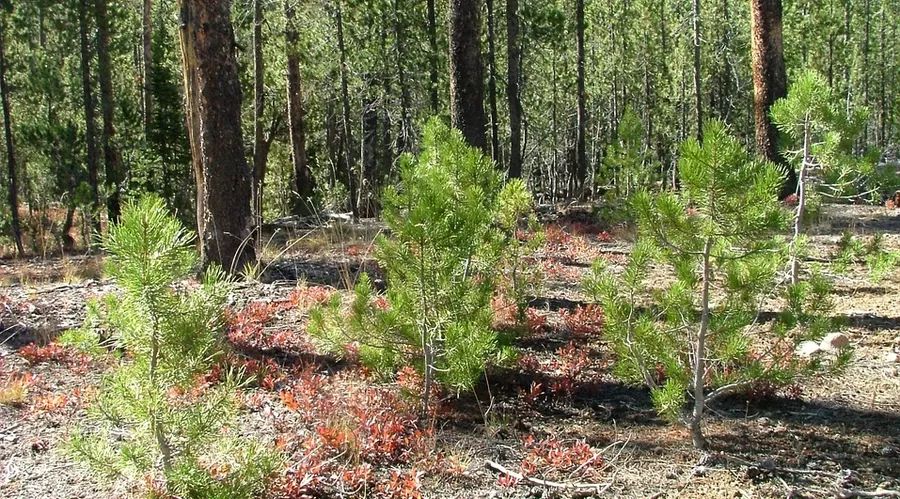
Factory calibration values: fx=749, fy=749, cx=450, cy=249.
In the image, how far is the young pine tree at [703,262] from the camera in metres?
3.32

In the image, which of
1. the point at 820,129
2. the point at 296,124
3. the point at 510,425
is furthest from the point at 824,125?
the point at 296,124

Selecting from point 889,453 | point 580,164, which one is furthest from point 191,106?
point 580,164

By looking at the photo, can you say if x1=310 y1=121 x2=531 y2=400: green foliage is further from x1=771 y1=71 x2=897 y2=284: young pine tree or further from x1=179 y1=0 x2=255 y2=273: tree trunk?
x1=179 y1=0 x2=255 y2=273: tree trunk

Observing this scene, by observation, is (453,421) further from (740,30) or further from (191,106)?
(740,30)

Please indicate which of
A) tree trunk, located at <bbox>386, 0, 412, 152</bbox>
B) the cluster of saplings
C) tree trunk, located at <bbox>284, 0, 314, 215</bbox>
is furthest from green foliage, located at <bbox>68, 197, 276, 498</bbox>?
tree trunk, located at <bbox>386, 0, 412, 152</bbox>

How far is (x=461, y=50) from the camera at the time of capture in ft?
Answer: 27.8

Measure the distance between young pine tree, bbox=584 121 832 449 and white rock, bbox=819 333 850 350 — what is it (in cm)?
133

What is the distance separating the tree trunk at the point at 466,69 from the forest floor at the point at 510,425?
3086mm

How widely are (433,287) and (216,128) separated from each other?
3.73 metres

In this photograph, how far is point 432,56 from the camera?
2116 cm

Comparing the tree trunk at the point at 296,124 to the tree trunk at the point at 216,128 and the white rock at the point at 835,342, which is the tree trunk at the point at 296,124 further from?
the white rock at the point at 835,342

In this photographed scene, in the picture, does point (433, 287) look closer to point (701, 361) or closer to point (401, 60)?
point (701, 361)

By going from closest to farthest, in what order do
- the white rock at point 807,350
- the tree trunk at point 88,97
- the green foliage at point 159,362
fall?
1. the green foliage at point 159,362
2. the white rock at point 807,350
3. the tree trunk at point 88,97

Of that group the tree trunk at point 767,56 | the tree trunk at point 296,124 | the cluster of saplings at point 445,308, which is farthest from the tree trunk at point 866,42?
the cluster of saplings at point 445,308
